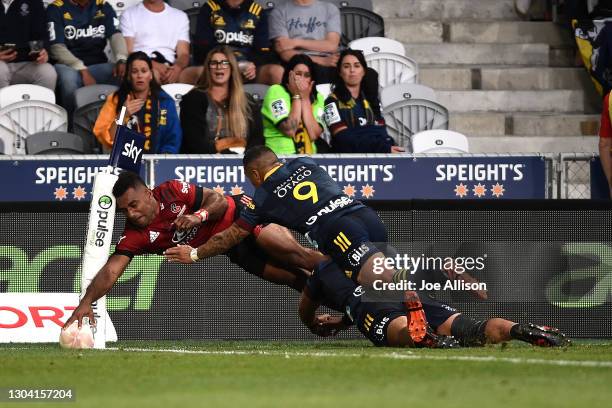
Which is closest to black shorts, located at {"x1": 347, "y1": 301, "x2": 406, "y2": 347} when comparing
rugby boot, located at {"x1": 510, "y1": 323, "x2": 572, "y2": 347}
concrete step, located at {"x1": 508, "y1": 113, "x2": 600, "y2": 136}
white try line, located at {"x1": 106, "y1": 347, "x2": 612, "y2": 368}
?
white try line, located at {"x1": 106, "y1": 347, "x2": 612, "y2": 368}

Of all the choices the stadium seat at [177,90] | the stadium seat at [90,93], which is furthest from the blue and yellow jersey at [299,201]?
the stadium seat at [90,93]

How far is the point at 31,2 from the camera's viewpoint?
15875 millimetres

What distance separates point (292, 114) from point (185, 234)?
3.25 m

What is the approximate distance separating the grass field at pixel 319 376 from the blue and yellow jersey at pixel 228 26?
6258 millimetres

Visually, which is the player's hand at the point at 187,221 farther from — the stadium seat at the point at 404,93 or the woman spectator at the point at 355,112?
the stadium seat at the point at 404,93

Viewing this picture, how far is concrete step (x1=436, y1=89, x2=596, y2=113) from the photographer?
1753 centimetres

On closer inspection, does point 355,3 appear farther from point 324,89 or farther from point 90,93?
point 90,93

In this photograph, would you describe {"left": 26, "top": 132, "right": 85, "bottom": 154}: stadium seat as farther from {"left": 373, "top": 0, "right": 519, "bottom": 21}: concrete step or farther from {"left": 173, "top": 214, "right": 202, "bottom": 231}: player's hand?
{"left": 373, "top": 0, "right": 519, "bottom": 21}: concrete step

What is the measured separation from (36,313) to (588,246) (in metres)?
4.90

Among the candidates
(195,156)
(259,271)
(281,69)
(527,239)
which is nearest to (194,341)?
(259,271)

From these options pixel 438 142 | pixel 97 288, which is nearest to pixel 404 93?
pixel 438 142

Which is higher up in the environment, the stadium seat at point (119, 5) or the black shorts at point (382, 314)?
the stadium seat at point (119, 5)

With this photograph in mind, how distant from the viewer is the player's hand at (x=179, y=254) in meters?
10.9

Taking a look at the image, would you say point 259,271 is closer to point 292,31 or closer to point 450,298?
point 450,298
